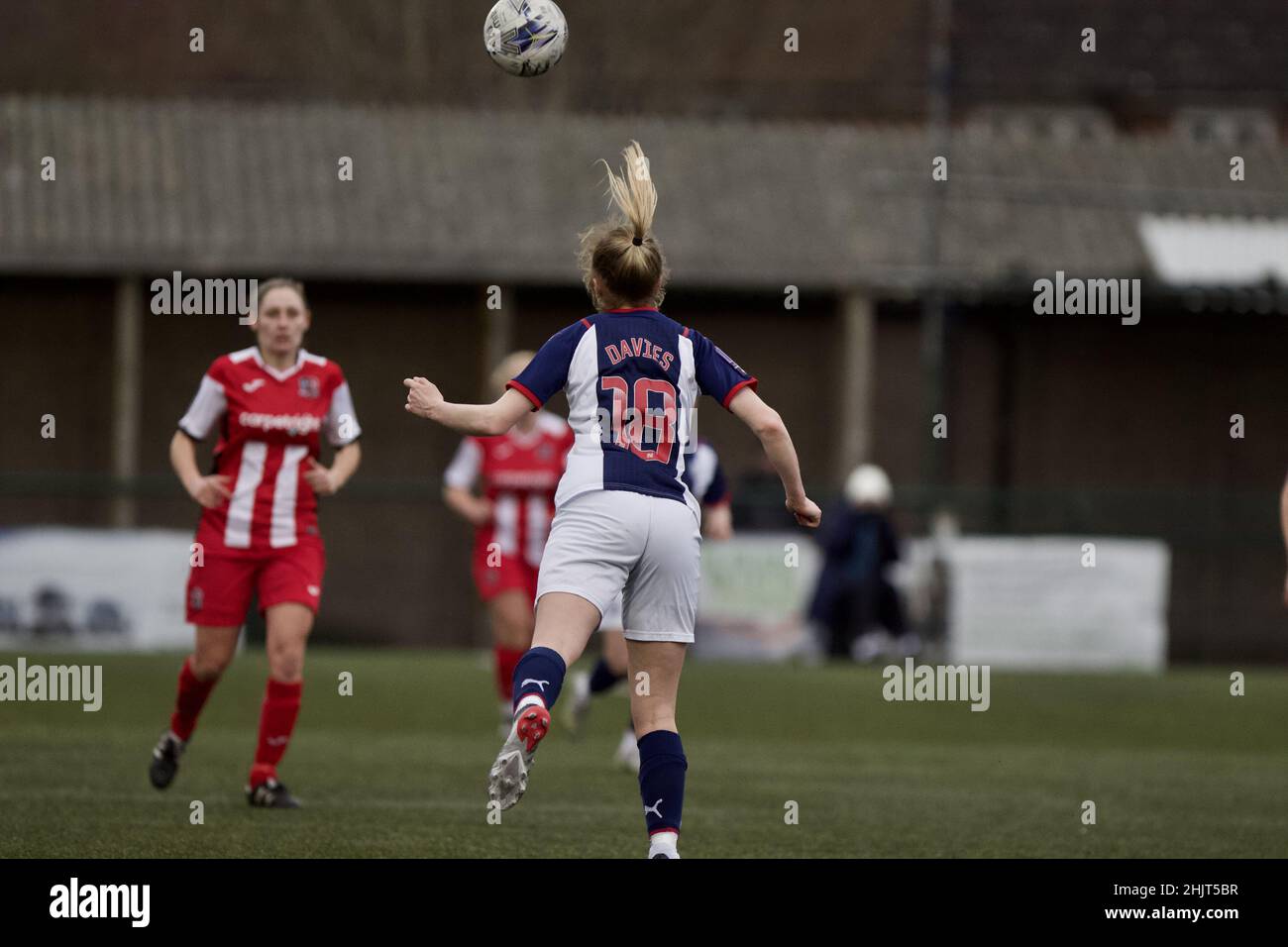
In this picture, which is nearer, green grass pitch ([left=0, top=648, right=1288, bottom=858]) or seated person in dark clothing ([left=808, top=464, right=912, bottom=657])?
green grass pitch ([left=0, top=648, right=1288, bottom=858])

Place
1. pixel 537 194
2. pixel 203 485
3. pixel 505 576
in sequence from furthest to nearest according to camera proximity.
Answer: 1. pixel 537 194
2. pixel 505 576
3. pixel 203 485

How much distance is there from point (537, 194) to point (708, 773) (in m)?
16.7

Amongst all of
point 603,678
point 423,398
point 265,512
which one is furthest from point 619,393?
point 603,678

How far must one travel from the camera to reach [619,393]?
625 cm

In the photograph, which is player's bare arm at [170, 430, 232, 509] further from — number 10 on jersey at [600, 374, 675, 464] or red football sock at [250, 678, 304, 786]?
number 10 on jersey at [600, 374, 675, 464]

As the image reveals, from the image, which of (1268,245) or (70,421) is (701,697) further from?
(1268,245)

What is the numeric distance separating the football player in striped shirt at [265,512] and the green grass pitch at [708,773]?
484mm

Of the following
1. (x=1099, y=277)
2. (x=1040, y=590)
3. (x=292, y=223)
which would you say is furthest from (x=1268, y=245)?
(x=292, y=223)

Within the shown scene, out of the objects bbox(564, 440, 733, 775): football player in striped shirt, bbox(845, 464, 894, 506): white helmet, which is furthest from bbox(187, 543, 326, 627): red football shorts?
bbox(845, 464, 894, 506): white helmet

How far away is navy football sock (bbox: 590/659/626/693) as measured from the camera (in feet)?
38.3

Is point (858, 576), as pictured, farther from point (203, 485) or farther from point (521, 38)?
point (521, 38)

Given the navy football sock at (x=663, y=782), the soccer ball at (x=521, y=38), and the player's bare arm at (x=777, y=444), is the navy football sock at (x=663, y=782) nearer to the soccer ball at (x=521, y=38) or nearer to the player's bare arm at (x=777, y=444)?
the player's bare arm at (x=777, y=444)

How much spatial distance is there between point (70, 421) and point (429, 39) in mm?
12564

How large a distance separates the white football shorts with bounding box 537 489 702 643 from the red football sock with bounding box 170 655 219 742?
2816mm
